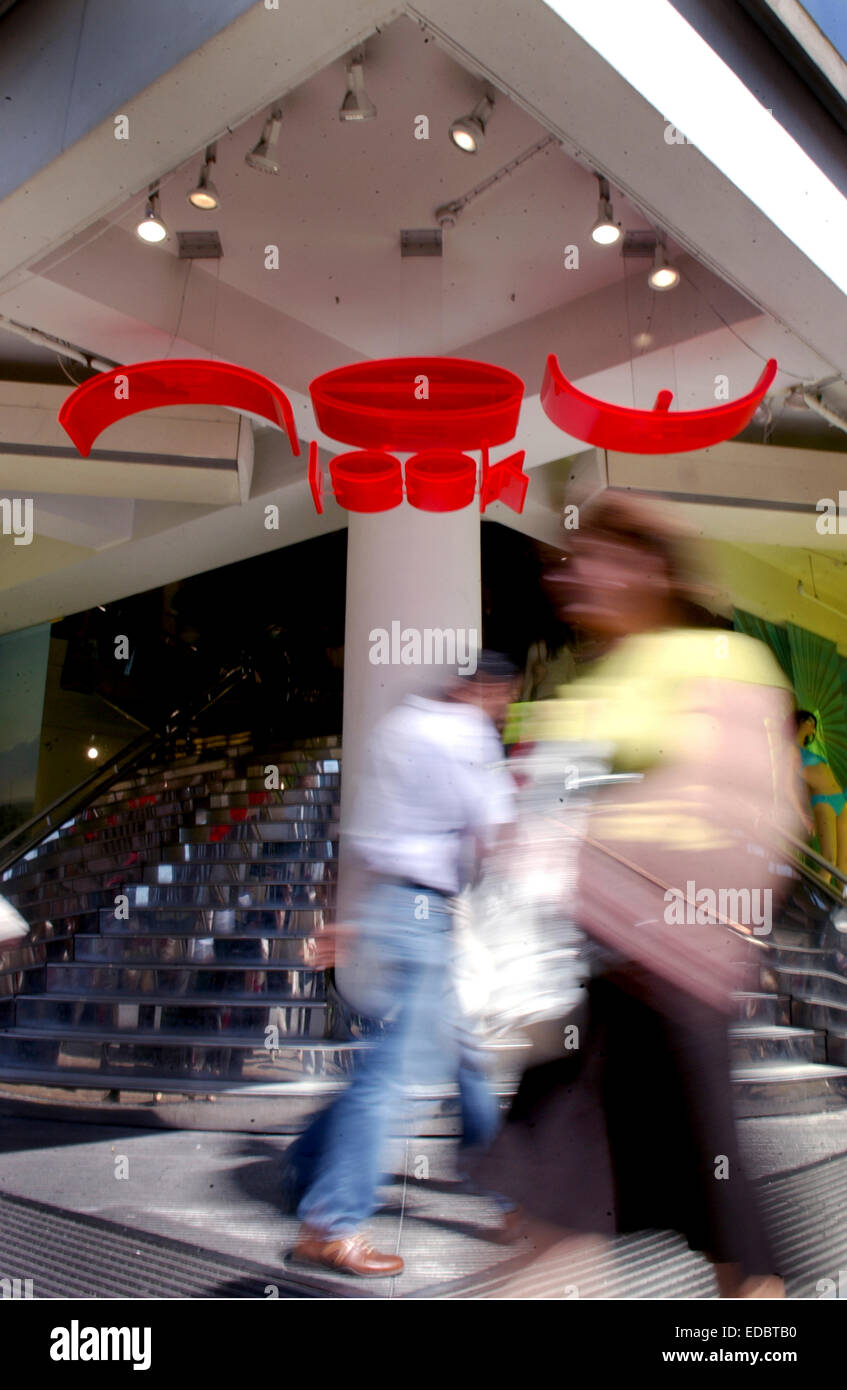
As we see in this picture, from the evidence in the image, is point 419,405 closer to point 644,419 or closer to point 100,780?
point 644,419

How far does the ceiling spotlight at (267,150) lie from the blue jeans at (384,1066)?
3.07 metres

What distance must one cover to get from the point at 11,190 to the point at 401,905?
307cm

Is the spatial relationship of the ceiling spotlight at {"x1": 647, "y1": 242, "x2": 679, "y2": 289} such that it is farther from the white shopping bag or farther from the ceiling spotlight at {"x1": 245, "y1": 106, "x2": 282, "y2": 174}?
the white shopping bag

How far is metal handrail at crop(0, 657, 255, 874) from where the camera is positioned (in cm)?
789

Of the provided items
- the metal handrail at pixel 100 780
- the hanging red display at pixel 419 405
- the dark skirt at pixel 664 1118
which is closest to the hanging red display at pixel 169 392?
the hanging red display at pixel 419 405

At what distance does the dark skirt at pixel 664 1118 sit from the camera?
66.9 inches

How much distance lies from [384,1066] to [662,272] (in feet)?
12.9

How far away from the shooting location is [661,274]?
439 cm

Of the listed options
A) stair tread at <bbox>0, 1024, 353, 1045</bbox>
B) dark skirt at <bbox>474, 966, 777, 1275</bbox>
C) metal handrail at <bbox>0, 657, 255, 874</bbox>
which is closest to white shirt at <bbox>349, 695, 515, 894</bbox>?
dark skirt at <bbox>474, 966, 777, 1275</bbox>

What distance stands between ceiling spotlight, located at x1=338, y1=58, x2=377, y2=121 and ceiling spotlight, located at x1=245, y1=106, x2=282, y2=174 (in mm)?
433

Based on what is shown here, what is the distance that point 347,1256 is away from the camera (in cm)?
231
